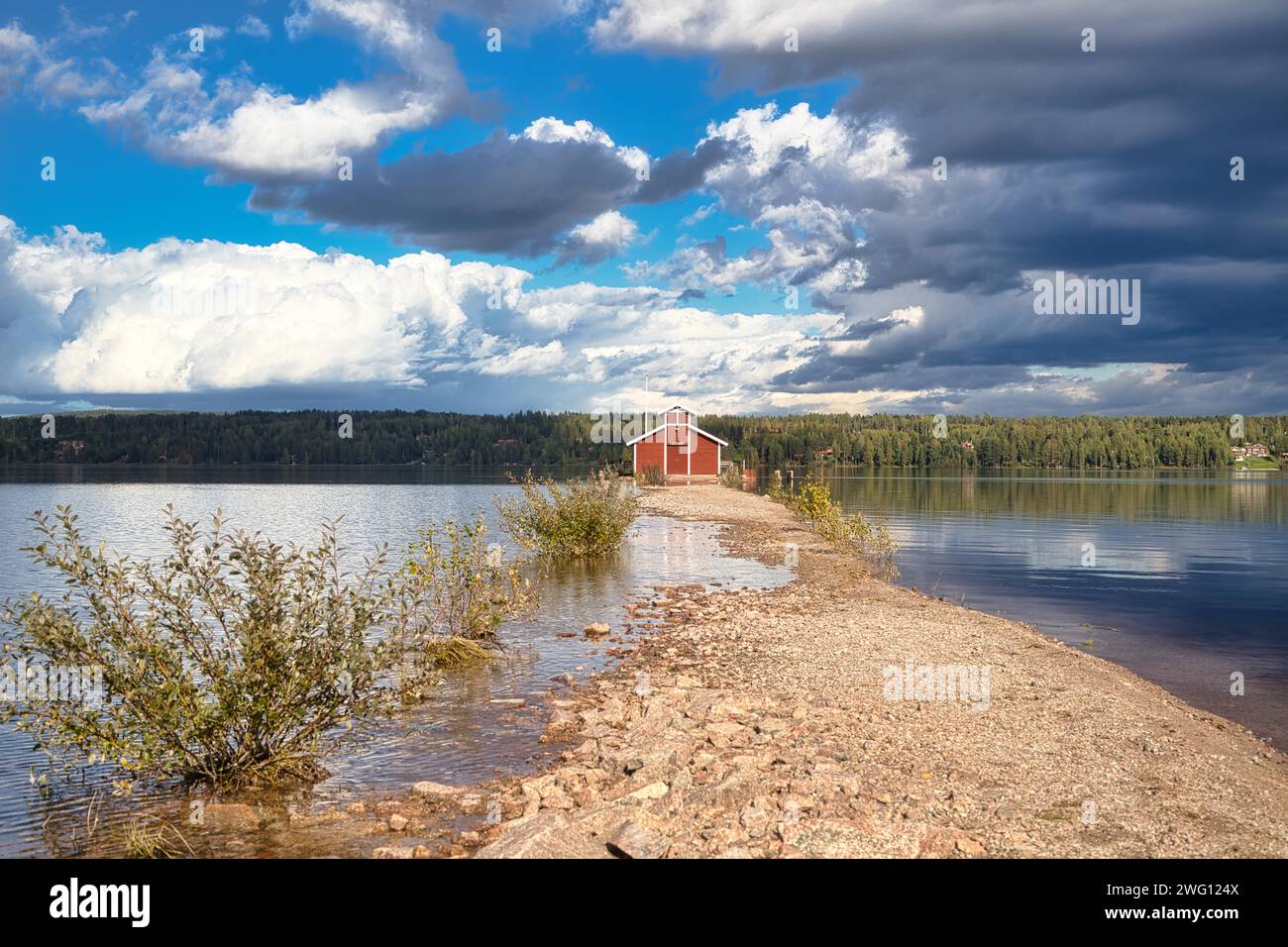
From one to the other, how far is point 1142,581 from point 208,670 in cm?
2568

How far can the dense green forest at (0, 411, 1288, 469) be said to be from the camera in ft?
577

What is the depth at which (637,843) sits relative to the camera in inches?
262

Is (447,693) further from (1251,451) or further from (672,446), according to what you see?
(1251,451)

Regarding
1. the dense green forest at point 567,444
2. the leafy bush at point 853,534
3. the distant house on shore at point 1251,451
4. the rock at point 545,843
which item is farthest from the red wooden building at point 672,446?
the distant house on shore at point 1251,451

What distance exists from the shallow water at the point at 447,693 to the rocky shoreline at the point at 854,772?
2.35 feet

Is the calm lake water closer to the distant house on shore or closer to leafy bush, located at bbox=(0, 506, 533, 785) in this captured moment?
leafy bush, located at bbox=(0, 506, 533, 785)

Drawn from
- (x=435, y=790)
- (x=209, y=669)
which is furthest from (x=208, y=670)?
(x=435, y=790)

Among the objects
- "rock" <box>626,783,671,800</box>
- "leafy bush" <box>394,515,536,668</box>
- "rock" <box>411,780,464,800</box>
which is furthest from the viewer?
"leafy bush" <box>394,515,536,668</box>

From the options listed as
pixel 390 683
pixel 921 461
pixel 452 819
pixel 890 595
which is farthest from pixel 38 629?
pixel 921 461

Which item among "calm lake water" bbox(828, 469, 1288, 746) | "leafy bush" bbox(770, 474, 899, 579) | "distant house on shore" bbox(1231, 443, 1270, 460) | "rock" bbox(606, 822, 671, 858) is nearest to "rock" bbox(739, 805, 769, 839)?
"rock" bbox(606, 822, 671, 858)

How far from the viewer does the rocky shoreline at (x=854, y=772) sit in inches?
272

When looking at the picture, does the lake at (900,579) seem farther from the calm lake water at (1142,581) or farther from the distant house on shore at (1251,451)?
the distant house on shore at (1251,451)

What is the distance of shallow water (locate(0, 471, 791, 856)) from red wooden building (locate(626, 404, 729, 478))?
35825 millimetres

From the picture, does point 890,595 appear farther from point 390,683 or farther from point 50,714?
point 50,714
